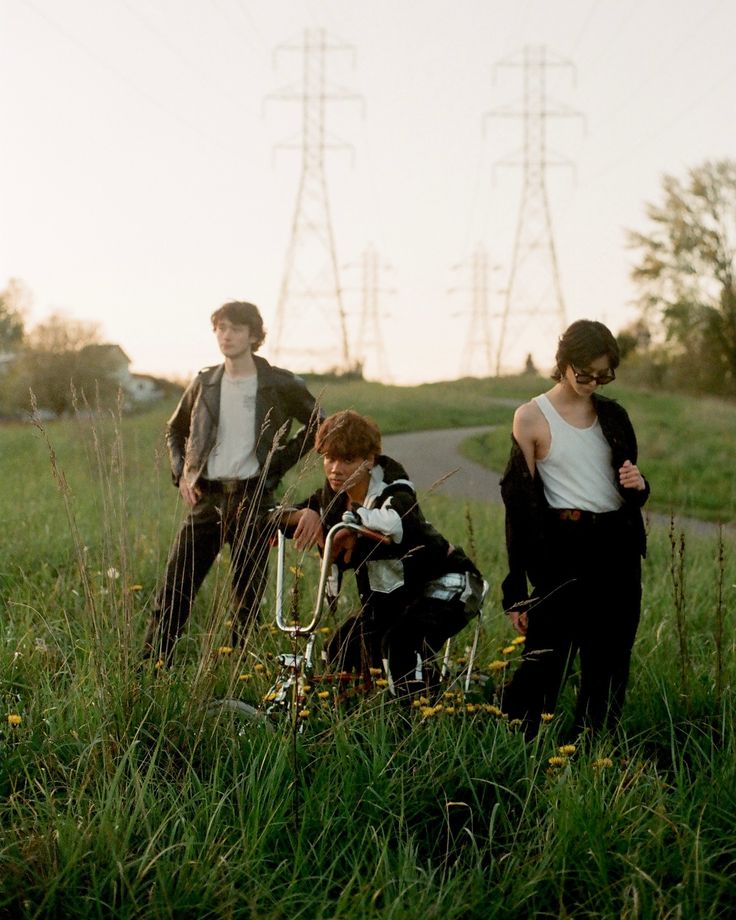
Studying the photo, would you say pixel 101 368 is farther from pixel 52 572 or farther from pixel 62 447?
pixel 52 572

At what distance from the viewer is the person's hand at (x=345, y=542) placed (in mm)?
4566

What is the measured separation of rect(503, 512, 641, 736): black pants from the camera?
15.9 ft

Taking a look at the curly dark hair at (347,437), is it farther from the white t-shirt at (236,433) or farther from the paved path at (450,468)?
the paved path at (450,468)

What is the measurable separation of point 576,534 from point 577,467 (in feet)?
0.85

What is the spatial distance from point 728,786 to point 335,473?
5.89 ft

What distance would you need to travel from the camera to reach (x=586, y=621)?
4926 mm

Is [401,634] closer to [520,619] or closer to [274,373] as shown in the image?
Result: [520,619]

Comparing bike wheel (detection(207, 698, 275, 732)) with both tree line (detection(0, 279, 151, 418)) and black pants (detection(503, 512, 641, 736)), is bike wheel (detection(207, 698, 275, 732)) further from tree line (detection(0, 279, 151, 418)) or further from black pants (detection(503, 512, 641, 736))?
tree line (detection(0, 279, 151, 418))

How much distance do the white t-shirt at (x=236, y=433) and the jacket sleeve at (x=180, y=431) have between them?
25 cm

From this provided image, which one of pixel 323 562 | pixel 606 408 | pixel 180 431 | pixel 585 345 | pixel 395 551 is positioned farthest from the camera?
pixel 180 431

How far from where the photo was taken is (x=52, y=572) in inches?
321

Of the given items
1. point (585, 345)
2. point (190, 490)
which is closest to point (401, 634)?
point (585, 345)

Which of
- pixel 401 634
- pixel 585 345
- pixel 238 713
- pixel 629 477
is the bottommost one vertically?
pixel 238 713

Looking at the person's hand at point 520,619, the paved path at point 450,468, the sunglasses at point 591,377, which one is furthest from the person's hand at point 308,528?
the paved path at point 450,468
